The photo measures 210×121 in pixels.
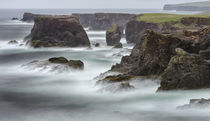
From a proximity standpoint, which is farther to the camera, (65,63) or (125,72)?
(65,63)

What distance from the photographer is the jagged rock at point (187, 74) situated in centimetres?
3281

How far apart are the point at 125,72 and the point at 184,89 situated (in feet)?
31.8

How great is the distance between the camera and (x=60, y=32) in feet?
269

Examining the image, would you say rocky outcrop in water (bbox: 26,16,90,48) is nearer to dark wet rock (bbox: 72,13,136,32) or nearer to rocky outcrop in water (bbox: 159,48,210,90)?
rocky outcrop in water (bbox: 159,48,210,90)

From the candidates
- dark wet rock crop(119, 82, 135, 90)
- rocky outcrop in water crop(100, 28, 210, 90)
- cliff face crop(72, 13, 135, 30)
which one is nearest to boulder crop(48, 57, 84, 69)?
rocky outcrop in water crop(100, 28, 210, 90)

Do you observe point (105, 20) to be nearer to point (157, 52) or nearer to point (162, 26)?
point (162, 26)

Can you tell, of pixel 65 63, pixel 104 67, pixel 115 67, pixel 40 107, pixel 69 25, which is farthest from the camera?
pixel 69 25

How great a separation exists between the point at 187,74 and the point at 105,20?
114 metres

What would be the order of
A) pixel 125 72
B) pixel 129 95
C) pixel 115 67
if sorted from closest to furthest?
pixel 129 95, pixel 125 72, pixel 115 67

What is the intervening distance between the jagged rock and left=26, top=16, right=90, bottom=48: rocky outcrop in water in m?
47.9

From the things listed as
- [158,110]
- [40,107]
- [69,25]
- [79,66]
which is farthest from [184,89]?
[69,25]

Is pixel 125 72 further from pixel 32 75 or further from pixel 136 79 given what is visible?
pixel 32 75

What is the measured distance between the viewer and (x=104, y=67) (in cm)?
5291

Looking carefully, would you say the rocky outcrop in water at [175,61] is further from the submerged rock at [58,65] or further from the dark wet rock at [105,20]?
the dark wet rock at [105,20]
